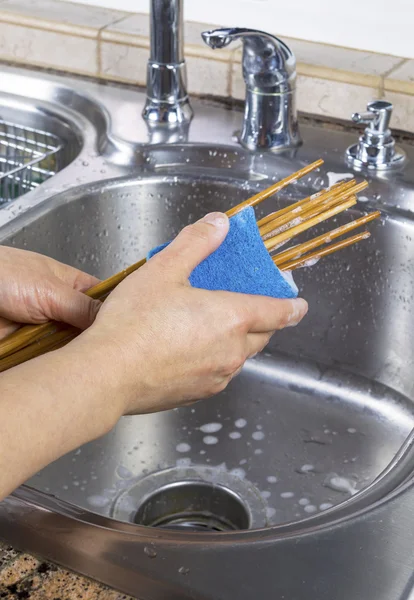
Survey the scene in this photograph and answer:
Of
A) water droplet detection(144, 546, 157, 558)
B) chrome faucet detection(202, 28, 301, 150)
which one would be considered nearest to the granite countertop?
water droplet detection(144, 546, 157, 558)

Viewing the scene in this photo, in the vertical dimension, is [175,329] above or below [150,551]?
above

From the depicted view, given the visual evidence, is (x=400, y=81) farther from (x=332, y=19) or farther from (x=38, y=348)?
(x=38, y=348)

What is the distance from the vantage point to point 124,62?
1370mm

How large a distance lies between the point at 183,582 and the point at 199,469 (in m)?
0.52

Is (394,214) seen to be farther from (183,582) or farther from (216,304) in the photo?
(183,582)

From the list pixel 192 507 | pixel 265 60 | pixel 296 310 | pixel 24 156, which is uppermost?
pixel 265 60

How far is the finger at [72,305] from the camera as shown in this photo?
73cm

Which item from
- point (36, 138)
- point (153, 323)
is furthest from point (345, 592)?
point (36, 138)

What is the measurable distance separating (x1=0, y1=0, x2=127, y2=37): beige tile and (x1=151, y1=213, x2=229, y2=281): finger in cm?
81

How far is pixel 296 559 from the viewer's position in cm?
56

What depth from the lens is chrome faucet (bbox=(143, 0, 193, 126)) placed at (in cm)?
114

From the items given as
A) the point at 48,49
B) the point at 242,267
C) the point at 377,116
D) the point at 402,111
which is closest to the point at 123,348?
the point at 242,267

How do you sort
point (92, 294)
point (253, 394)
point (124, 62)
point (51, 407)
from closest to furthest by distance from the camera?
point (51, 407) < point (92, 294) < point (253, 394) < point (124, 62)

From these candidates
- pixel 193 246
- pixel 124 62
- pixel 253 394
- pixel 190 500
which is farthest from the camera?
pixel 124 62
